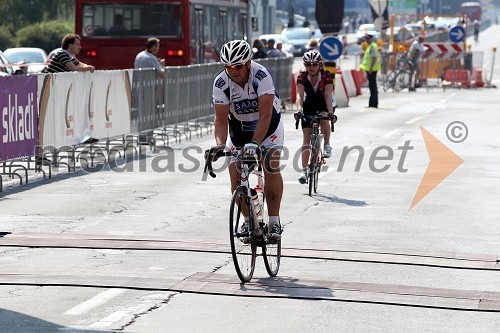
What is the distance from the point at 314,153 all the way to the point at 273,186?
5.81 metres

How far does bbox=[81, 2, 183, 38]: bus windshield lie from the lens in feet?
96.3

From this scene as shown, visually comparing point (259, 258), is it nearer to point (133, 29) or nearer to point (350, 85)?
point (133, 29)

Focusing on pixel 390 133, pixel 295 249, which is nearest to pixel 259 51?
pixel 390 133

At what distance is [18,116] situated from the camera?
16.9 meters

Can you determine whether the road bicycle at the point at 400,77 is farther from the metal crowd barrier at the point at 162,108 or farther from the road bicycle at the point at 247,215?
the road bicycle at the point at 247,215

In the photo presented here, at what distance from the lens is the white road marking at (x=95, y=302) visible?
26.7 ft

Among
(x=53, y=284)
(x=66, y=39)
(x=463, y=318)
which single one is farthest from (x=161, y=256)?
(x=66, y=39)

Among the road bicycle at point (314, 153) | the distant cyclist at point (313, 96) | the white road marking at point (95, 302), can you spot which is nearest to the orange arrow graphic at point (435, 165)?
the road bicycle at point (314, 153)

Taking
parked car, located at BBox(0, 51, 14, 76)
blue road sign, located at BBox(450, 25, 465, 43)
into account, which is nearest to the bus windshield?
parked car, located at BBox(0, 51, 14, 76)

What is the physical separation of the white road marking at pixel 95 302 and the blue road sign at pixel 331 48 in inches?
936

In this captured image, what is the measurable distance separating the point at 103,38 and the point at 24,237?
1852cm

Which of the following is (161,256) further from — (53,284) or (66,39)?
(66,39)

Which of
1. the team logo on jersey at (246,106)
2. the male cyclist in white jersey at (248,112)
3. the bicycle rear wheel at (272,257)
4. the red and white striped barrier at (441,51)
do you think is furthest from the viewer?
the red and white striped barrier at (441,51)

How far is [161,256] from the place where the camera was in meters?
10.5
